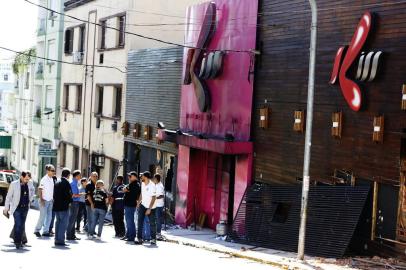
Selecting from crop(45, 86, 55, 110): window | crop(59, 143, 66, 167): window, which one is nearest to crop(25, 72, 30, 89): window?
crop(45, 86, 55, 110): window

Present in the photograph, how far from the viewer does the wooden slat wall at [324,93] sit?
1400 centimetres

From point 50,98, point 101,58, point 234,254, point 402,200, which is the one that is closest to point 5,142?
point 50,98

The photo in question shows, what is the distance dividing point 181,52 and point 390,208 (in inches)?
456

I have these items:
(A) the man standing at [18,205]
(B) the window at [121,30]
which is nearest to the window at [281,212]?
(A) the man standing at [18,205]

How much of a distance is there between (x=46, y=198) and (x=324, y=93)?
688 centimetres

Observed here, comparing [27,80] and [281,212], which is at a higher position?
[27,80]

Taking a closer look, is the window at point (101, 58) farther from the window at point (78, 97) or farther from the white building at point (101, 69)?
the window at point (78, 97)

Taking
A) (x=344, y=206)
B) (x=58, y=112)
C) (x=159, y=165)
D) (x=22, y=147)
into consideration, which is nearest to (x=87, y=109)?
(x=58, y=112)

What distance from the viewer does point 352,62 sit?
1488 cm

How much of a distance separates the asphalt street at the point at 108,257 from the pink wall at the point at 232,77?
4.66 meters

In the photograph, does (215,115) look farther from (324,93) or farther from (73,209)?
(73,209)

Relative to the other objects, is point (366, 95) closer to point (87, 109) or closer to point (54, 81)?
point (87, 109)

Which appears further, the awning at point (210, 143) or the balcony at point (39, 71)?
the balcony at point (39, 71)

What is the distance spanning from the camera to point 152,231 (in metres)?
16.8
